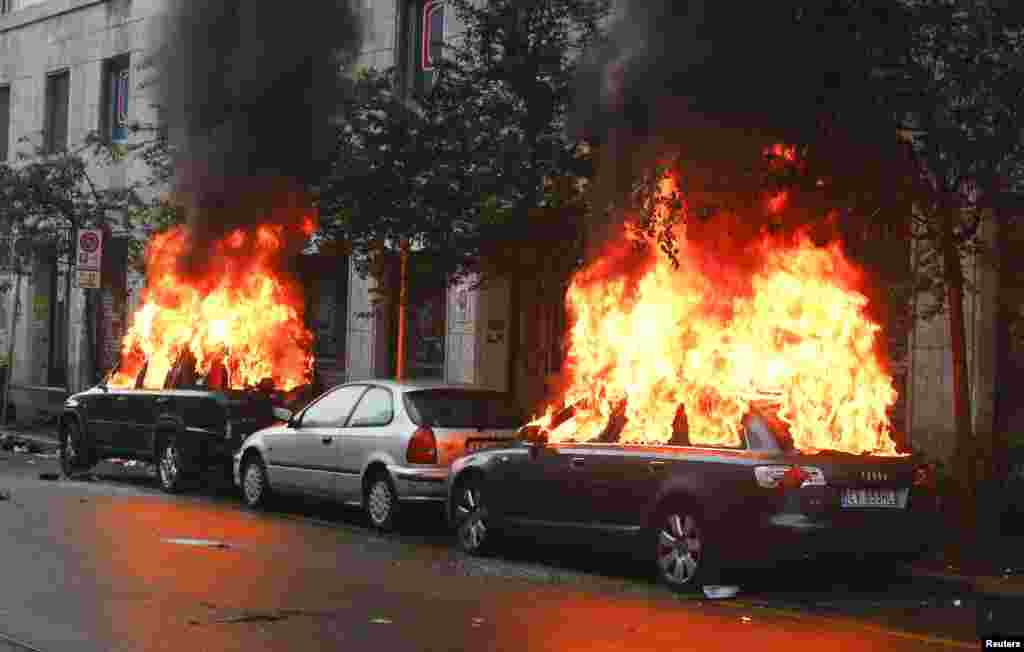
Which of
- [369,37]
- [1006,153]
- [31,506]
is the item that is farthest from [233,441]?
[369,37]

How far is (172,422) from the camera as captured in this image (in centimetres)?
1730

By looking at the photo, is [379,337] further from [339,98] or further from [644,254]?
[644,254]

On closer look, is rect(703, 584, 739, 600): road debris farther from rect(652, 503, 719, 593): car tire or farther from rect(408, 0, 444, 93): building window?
rect(408, 0, 444, 93): building window

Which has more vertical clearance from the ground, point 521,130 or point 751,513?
point 521,130

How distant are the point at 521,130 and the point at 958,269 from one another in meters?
5.96

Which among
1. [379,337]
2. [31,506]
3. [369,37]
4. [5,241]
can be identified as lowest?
[31,506]

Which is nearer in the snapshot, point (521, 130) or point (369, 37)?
point (521, 130)

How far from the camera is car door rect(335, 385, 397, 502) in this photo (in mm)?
14000

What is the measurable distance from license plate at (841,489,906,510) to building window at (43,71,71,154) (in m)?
27.6

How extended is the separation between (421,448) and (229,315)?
7174 millimetres

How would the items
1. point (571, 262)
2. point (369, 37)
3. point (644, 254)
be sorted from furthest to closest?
point (369, 37), point (571, 262), point (644, 254)

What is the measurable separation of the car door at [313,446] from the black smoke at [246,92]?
5769mm

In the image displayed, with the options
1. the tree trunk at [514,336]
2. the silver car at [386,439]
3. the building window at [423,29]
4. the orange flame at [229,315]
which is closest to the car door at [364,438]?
the silver car at [386,439]

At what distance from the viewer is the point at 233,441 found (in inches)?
657
